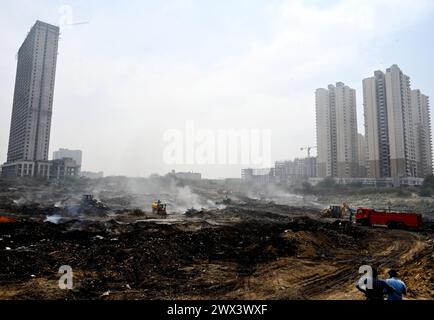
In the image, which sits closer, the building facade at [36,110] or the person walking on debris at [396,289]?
the person walking on debris at [396,289]

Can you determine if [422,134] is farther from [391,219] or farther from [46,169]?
[46,169]

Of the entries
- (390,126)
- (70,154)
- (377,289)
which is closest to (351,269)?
(377,289)

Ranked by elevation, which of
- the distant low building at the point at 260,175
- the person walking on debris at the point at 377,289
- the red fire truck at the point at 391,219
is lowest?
the red fire truck at the point at 391,219

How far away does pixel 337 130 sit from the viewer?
7506cm

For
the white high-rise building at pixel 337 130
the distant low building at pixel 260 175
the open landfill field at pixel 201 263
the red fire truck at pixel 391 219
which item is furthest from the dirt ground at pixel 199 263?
the distant low building at pixel 260 175

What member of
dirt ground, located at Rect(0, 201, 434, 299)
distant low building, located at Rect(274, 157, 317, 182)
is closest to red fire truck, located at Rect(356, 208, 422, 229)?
dirt ground, located at Rect(0, 201, 434, 299)

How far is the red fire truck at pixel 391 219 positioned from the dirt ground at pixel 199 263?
4.16 metres

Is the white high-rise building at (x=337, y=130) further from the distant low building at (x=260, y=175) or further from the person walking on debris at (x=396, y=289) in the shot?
the person walking on debris at (x=396, y=289)

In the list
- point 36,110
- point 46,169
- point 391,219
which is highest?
point 36,110

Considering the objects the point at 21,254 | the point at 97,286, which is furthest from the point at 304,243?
the point at 21,254

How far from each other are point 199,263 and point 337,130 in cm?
7292

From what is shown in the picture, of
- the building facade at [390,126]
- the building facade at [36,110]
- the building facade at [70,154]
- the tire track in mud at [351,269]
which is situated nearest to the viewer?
the tire track in mud at [351,269]

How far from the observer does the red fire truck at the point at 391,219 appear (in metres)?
19.9
